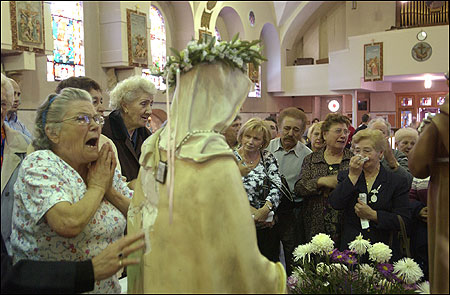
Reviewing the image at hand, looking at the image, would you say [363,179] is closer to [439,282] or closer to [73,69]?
[439,282]

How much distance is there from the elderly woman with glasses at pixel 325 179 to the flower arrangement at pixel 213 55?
2.28m

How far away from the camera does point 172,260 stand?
159 centimetres

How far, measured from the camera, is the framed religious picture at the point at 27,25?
30.2 ft

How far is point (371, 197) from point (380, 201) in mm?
68

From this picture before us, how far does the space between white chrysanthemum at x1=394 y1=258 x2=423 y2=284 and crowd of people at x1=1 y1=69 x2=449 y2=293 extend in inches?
19.2

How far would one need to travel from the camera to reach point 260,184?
3871 millimetres

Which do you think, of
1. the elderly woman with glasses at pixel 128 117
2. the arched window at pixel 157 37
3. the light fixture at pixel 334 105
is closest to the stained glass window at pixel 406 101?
the light fixture at pixel 334 105

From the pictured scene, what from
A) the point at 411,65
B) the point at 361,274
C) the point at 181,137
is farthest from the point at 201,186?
the point at 411,65

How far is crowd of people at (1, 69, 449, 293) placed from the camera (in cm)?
157

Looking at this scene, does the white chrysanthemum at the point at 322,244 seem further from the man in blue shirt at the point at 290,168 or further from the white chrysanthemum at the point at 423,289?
the man in blue shirt at the point at 290,168

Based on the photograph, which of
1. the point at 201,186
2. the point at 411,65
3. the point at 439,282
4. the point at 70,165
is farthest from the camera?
the point at 411,65

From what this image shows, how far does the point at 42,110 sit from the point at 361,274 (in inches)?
73.7

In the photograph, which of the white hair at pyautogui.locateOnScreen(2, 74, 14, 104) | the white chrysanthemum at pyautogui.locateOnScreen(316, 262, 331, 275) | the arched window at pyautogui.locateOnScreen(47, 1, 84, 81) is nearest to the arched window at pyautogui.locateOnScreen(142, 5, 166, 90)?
the arched window at pyautogui.locateOnScreen(47, 1, 84, 81)

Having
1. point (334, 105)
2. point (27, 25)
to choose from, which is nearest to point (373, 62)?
point (334, 105)
